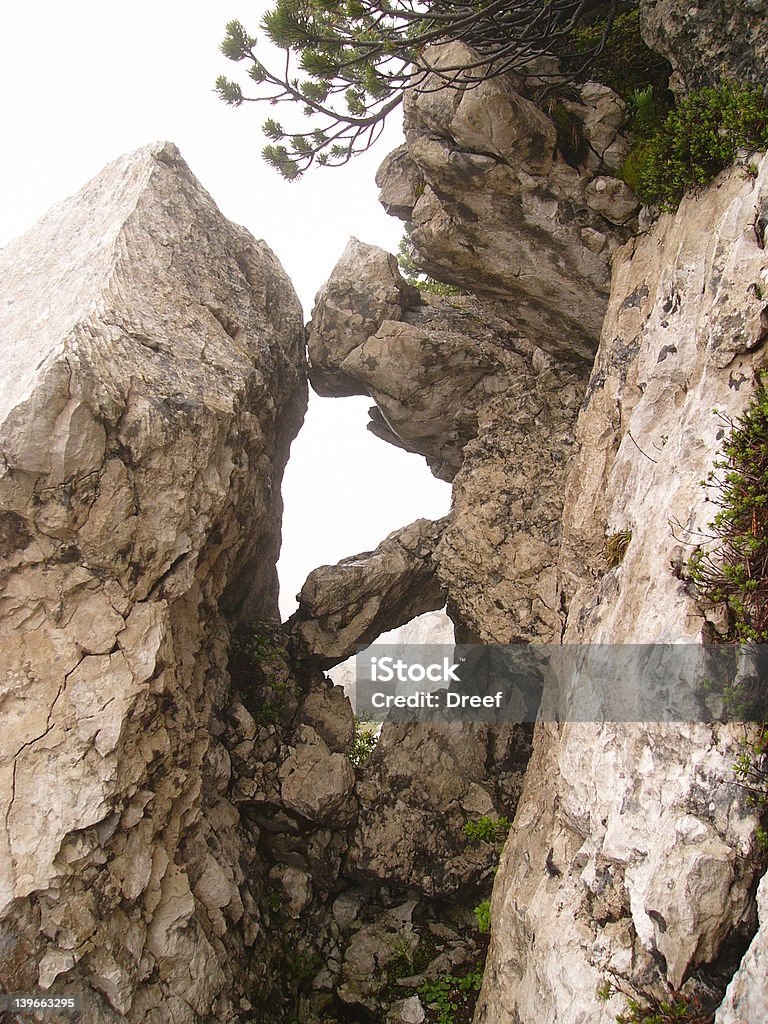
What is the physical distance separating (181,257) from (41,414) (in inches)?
160

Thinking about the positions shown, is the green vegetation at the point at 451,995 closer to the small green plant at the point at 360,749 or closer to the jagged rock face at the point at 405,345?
the small green plant at the point at 360,749

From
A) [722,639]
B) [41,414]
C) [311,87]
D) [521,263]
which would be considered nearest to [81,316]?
[41,414]

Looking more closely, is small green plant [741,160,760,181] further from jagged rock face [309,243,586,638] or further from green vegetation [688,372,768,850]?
jagged rock face [309,243,586,638]

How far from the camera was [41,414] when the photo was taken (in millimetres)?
7832

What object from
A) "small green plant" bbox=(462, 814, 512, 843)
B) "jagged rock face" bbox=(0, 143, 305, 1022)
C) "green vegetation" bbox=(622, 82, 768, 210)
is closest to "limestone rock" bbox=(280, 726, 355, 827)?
"jagged rock face" bbox=(0, 143, 305, 1022)

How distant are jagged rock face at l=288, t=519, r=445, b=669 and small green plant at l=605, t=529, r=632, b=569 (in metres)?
5.51

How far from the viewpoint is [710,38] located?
777 cm

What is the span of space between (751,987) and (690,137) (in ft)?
26.7

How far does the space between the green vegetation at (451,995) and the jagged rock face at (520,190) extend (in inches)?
381

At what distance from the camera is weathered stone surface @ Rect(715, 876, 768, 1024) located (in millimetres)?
4441

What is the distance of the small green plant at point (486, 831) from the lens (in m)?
11.6

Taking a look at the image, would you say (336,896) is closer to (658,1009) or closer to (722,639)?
(658,1009)

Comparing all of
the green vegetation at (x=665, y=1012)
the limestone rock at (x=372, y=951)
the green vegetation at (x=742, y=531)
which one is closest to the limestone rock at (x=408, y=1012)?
the limestone rock at (x=372, y=951)

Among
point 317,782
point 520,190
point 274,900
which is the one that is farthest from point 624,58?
point 274,900
